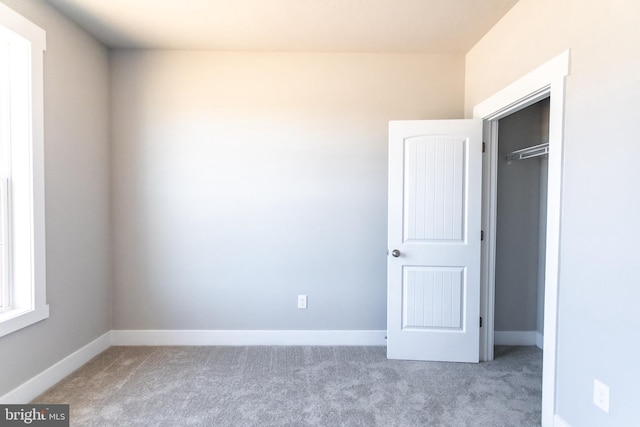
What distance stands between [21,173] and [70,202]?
1.34 ft

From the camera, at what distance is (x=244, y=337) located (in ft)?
10.0

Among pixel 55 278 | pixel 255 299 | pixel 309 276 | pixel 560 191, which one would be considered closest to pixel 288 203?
pixel 309 276

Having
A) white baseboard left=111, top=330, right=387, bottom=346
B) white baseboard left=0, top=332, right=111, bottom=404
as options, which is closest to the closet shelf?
white baseboard left=111, top=330, right=387, bottom=346

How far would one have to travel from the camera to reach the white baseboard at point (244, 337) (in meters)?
3.04

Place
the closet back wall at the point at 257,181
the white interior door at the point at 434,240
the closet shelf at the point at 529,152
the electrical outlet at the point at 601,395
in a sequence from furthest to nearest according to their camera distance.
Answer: the closet back wall at the point at 257,181 → the white interior door at the point at 434,240 → the closet shelf at the point at 529,152 → the electrical outlet at the point at 601,395

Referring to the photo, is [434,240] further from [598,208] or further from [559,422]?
[559,422]

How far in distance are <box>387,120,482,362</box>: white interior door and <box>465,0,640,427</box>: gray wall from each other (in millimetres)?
900

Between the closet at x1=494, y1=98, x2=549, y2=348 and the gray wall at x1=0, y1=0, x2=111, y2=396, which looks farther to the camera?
the closet at x1=494, y1=98, x2=549, y2=348

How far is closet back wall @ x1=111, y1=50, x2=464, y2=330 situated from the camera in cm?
299

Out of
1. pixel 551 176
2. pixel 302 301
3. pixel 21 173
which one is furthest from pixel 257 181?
pixel 551 176

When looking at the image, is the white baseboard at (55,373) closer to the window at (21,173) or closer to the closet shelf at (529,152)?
the window at (21,173)

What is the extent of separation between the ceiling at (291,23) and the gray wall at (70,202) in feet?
0.88

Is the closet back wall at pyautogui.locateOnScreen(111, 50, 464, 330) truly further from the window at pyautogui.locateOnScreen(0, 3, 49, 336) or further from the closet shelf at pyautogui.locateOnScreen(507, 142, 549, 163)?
the window at pyautogui.locateOnScreen(0, 3, 49, 336)

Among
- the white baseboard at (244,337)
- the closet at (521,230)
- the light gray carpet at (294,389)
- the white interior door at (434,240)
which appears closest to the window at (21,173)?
the light gray carpet at (294,389)
